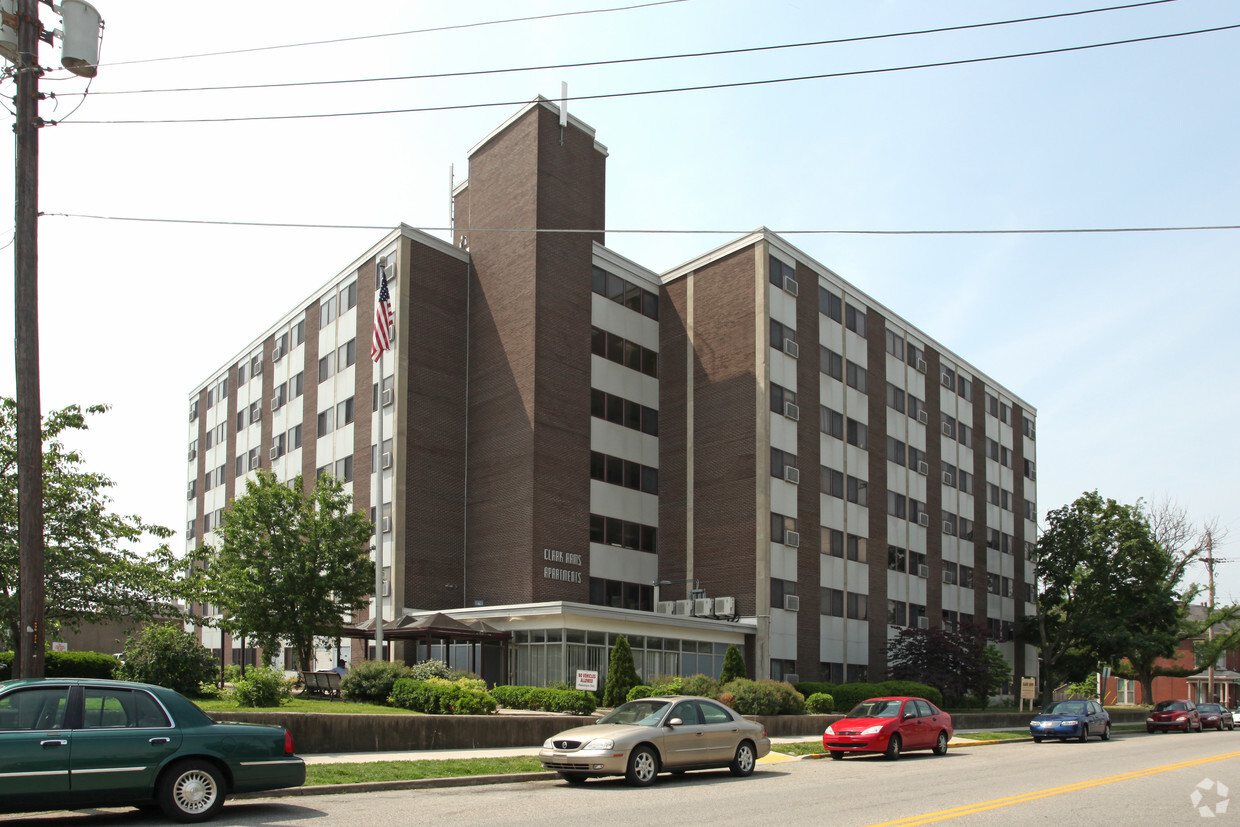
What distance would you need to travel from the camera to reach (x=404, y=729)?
808 inches

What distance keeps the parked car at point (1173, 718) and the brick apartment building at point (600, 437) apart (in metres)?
10.9

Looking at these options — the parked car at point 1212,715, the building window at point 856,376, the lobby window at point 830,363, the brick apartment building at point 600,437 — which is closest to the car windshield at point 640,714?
the brick apartment building at point 600,437

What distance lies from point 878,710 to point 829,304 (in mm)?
26261

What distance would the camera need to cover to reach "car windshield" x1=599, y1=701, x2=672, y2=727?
17.3m

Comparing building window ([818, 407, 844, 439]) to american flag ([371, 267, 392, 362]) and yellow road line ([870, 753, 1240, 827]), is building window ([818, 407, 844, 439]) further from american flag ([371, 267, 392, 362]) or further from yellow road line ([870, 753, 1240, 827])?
yellow road line ([870, 753, 1240, 827])

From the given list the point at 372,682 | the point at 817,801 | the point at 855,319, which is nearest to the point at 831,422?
the point at 855,319

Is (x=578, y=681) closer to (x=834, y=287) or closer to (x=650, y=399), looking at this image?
(x=650, y=399)

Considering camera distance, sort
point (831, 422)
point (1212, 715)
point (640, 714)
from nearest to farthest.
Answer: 1. point (640, 714)
2. point (1212, 715)
3. point (831, 422)

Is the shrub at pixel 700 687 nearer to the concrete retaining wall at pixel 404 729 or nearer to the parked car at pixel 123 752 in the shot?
the concrete retaining wall at pixel 404 729

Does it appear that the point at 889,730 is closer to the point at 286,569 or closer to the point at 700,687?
the point at 700,687

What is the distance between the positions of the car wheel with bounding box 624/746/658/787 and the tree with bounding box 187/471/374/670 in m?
18.8

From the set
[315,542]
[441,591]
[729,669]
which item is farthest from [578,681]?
[441,591]

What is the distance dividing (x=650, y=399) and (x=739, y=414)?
485cm

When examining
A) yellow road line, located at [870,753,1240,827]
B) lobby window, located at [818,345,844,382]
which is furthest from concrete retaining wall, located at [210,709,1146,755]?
lobby window, located at [818,345,844,382]
